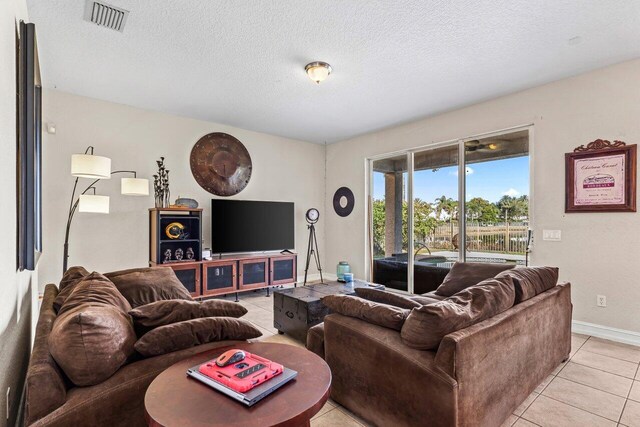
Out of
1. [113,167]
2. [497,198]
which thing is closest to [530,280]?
[497,198]

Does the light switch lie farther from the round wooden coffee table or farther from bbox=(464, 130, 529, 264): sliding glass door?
the round wooden coffee table

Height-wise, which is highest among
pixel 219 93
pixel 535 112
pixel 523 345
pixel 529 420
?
pixel 219 93

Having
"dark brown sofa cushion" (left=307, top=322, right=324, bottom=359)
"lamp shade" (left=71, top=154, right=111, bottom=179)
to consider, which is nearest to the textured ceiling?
"lamp shade" (left=71, top=154, right=111, bottom=179)

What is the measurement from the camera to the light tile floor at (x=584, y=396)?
6.41ft

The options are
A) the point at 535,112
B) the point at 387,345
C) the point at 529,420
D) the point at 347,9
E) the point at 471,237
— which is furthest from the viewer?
the point at 471,237

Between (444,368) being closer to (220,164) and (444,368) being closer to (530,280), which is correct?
(530,280)

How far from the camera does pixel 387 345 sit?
171cm

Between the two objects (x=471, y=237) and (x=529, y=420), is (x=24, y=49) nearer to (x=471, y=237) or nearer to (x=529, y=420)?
(x=529, y=420)

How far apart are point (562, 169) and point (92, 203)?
510 centimetres

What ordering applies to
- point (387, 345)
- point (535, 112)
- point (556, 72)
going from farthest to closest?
point (535, 112)
point (556, 72)
point (387, 345)

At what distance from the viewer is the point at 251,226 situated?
17.3 feet

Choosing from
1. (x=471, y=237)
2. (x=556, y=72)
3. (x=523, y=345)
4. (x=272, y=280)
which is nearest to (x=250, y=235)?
(x=272, y=280)

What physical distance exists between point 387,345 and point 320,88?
10.1 ft

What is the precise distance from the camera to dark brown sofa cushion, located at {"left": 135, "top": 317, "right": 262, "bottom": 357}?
57.2 inches
